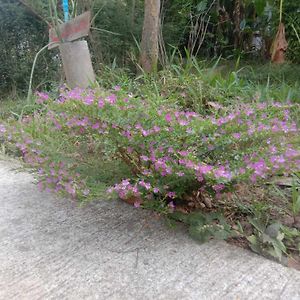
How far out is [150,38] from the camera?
14.8 ft

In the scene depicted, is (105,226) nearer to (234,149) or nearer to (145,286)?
(145,286)

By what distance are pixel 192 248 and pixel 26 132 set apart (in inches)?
37.6

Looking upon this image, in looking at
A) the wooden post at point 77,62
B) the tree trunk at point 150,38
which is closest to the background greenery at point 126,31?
the tree trunk at point 150,38

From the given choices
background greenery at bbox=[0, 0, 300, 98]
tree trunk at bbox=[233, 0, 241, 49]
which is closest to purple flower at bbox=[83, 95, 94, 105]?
background greenery at bbox=[0, 0, 300, 98]

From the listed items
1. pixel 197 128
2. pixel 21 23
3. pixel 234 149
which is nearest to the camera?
pixel 197 128

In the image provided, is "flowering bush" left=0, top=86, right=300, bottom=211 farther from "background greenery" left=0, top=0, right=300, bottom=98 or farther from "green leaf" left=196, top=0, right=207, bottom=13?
"green leaf" left=196, top=0, right=207, bottom=13

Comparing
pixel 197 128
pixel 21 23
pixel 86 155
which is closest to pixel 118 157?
pixel 86 155

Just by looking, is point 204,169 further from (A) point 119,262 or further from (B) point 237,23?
(B) point 237,23

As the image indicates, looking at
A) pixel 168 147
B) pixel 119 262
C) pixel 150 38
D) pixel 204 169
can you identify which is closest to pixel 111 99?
pixel 168 147

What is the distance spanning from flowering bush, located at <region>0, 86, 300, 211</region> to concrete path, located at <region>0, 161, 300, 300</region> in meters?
0.21

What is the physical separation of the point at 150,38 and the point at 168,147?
2.98m

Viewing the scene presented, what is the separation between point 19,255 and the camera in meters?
1.87

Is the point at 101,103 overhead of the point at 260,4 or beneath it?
beneath

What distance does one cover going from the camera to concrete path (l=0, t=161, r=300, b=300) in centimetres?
160
